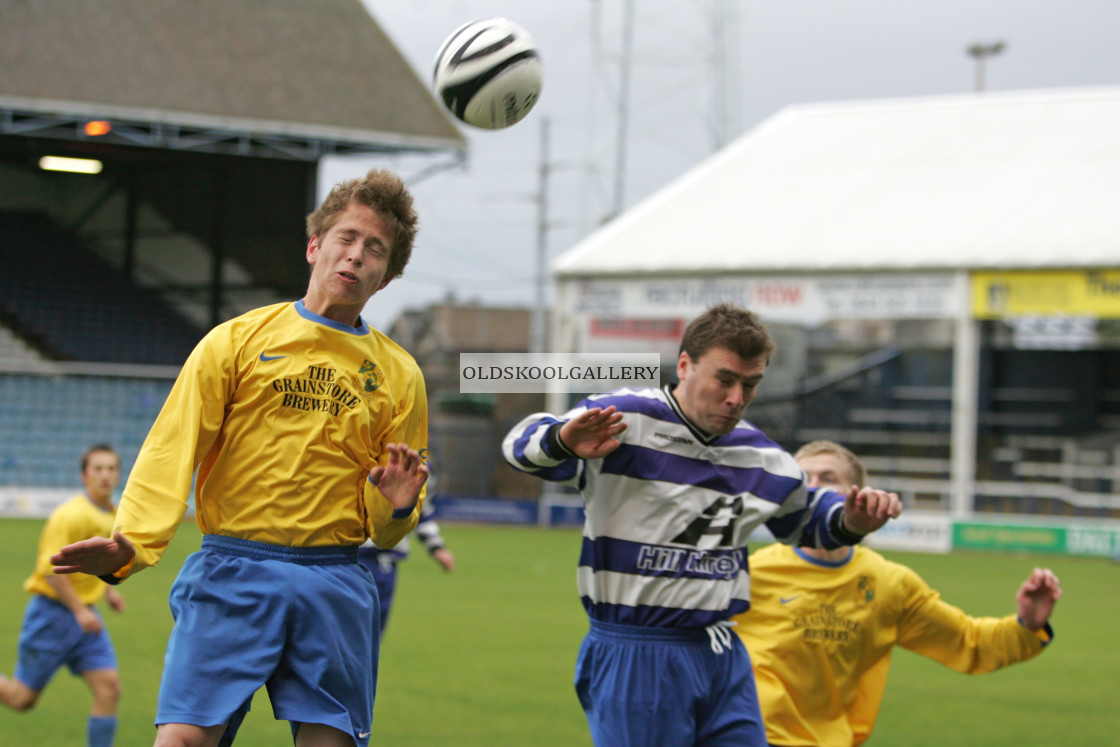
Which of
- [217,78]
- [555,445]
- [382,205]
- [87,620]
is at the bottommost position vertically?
[87,620]

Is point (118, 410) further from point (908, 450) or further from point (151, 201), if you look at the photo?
point (908, 450)

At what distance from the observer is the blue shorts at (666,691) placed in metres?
3.44

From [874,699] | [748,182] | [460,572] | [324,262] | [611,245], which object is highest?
[748,182]

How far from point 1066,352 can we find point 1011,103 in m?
8.25

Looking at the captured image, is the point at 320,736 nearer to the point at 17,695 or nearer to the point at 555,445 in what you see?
the point at 555,445

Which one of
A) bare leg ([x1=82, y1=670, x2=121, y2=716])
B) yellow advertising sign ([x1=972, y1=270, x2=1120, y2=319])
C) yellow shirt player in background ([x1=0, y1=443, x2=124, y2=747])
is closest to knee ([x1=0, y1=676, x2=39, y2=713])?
yellow shirt player in background ([x1=0, y1=443, x2=124, y2=747])

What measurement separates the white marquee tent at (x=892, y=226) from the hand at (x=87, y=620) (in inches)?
587

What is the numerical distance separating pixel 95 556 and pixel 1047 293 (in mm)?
17658

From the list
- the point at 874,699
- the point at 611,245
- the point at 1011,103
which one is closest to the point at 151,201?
the point at 611,245

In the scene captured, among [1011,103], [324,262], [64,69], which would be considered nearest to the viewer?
[324,262]

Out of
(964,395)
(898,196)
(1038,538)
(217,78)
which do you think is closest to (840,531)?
(964,395)

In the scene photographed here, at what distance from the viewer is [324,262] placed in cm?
327

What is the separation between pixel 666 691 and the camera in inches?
136

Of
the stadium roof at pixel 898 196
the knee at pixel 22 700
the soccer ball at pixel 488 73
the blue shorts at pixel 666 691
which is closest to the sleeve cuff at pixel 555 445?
the blue shorts at pixel 666 691
